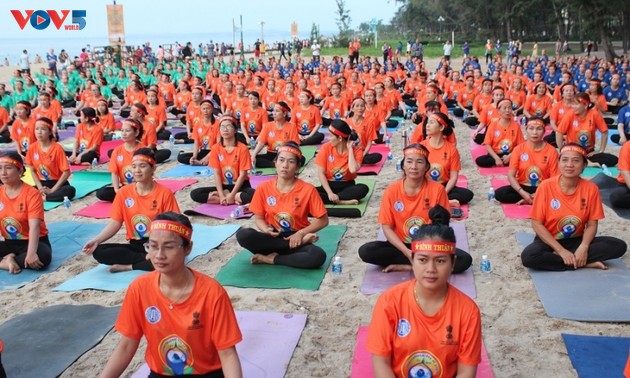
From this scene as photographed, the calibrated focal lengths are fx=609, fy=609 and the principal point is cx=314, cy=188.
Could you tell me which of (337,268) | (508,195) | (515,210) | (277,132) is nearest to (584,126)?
(508,195)

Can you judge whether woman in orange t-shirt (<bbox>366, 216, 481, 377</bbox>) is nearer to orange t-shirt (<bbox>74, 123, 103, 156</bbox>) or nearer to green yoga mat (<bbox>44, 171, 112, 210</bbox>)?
green yoga mat (<bbox>44, 171, 112, 210</bbox>)

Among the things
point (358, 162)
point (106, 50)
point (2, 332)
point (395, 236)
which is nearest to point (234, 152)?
point (358, 162)

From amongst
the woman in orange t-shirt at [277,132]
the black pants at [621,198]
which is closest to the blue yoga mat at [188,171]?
the woman in orange t-shirt at [277,132]

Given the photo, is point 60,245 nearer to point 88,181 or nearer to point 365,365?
point 88,181

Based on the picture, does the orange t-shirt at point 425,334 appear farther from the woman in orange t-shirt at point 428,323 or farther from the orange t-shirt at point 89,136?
the orange t-shirt at point 89,136

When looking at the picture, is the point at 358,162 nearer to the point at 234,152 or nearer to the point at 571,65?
the point at 234,152

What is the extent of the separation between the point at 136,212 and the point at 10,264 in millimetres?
1296

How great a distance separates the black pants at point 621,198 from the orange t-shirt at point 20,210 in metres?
6.01

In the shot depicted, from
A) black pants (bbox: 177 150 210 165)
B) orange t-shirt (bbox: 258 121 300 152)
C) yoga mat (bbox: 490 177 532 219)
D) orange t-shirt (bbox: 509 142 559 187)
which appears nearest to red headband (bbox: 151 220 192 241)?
yoga mat (bbox: 490 177 532 219)

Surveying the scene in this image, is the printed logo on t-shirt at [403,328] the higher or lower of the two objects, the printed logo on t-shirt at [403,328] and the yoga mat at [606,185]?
the higher

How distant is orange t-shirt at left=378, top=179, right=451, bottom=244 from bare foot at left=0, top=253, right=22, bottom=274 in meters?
3.31

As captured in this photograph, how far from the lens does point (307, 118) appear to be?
11.1 meters

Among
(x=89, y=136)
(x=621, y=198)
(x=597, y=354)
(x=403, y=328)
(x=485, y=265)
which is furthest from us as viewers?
(x=89, y=136)

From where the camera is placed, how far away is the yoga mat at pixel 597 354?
3590mm
